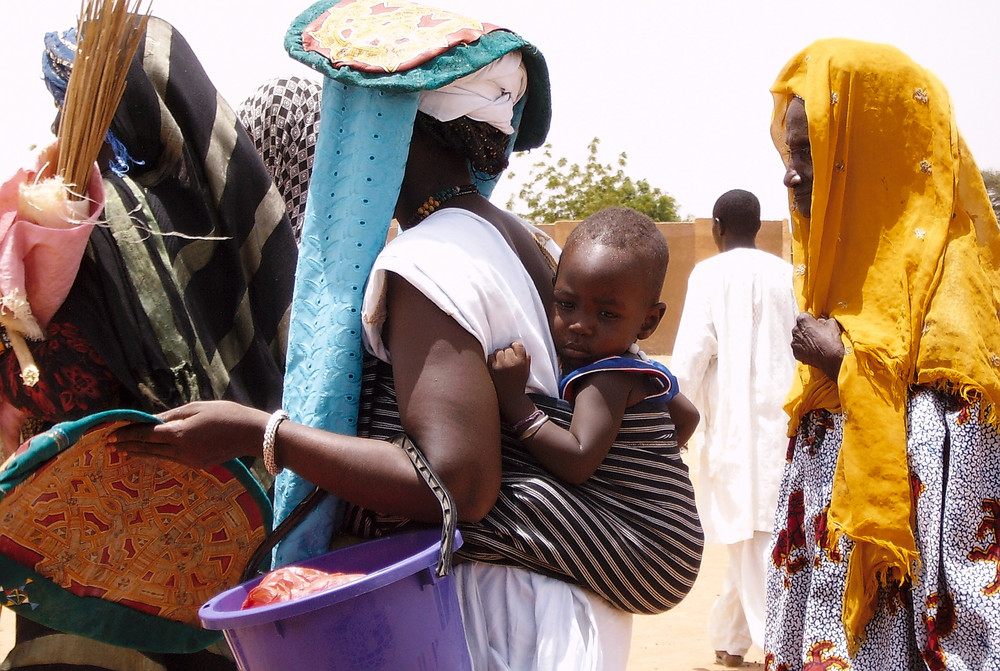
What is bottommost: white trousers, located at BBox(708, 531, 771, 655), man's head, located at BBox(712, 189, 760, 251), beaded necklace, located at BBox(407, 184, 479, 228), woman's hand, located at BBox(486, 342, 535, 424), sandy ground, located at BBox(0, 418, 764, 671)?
sandy ground, located at BBox(0, 418, 764, 671)

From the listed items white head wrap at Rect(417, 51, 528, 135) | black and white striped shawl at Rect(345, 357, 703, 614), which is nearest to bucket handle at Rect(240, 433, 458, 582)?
black and white striped shawl at Rect(345, 357, 703, 614)

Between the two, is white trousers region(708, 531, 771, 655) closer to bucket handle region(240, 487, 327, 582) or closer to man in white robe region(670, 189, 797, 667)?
man in white robe region(670, 189, 797, 667)

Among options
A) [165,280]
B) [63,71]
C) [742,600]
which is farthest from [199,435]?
[742,600]

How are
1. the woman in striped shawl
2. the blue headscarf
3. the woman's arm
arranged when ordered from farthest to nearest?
the blue headscarf, the woman in striped shawl, the woman's arm

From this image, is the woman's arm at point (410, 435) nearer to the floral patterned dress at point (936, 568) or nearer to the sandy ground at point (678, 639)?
the floral patterned dress at point (936, 568)

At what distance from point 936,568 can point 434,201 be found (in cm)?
166

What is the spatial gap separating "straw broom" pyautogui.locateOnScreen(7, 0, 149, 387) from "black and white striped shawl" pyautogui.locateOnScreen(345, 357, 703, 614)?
29.8 inches

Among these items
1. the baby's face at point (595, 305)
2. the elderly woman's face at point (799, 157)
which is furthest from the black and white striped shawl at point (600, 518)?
the elderly woman's face at point (799, 157)

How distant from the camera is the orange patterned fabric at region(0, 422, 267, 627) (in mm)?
2174

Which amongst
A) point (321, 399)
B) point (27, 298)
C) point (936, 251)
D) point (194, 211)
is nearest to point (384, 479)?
point (321, 399)

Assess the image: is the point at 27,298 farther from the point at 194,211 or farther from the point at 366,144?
the point at 366,144

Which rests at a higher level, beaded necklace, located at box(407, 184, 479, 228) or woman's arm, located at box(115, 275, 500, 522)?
beaded necklace, located at box(407, 184, 479, 228)

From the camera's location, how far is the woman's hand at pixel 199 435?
2.04m

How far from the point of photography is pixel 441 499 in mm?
1943
